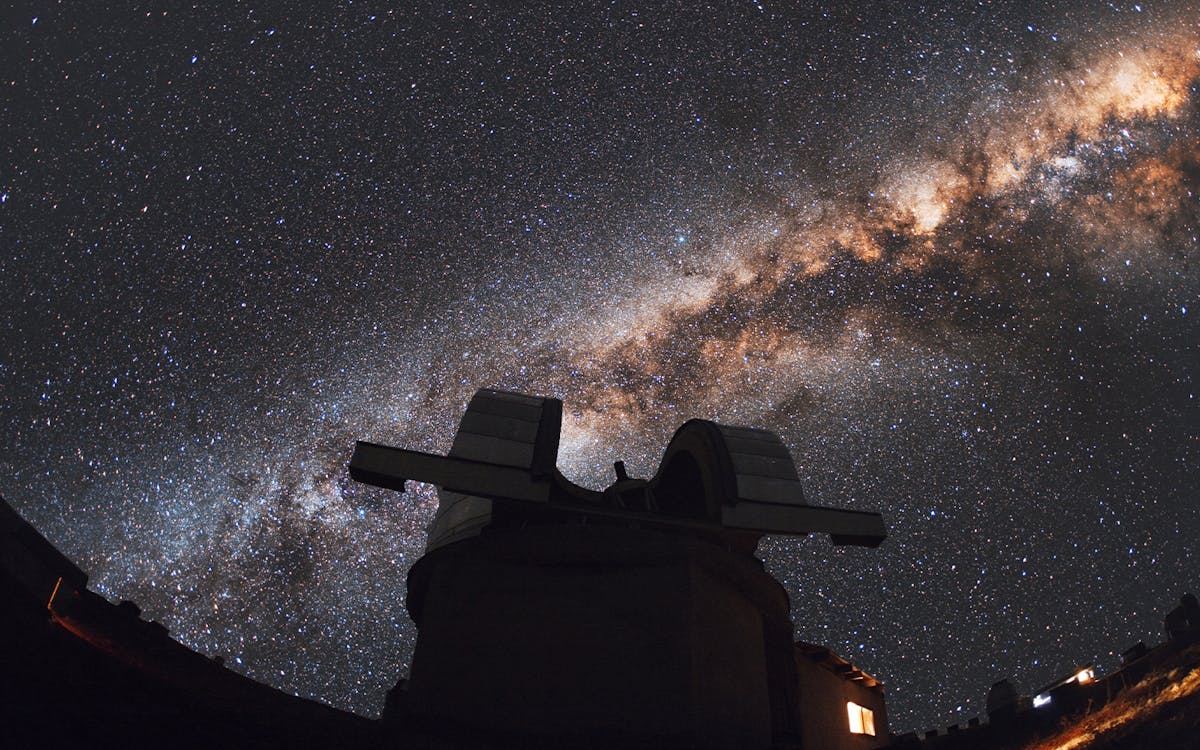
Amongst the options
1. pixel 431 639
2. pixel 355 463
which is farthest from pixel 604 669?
pixel 355 463

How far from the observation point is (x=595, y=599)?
1272 centimetres

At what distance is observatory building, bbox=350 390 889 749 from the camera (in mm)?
11805

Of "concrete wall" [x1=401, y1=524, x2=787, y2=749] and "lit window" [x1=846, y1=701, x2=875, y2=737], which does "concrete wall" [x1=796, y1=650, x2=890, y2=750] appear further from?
"concrete wall" [x1=401, y1=524, x2=787, y2=749]

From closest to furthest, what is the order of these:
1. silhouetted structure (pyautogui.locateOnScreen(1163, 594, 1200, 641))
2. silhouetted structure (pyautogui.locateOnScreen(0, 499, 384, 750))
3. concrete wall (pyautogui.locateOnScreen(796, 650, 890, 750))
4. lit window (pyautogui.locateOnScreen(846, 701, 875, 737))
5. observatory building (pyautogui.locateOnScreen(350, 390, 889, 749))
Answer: silhouetted structure (pyautogui.locateOnScreen(0, 499, 384, 750)) → observatory building (pyautogui.locateOnScreen(350, 390, 889, 749)) → silhouetted structure (pyautogui.locateOnScreen(1163, 594, 1200, 641)) → concrete wall (pyautogui.locateOnScreen(796, 650, 890, 750)) → lit window (pyautogui.locateOnScreen(846, 701, 875, 737))

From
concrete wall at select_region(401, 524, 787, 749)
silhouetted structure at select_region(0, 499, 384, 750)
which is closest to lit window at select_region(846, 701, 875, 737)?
concrete wall at select_region(401, 524, 787, 749)

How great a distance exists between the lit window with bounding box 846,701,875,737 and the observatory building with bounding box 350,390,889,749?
9.45 meters

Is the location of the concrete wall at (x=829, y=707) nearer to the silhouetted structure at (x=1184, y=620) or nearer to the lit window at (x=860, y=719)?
the lit window at (x=860, y=719)

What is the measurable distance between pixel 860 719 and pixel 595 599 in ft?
47.5

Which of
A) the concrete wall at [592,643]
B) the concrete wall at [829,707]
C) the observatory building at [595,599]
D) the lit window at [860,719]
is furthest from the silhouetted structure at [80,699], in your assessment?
the lit window at [860,719]

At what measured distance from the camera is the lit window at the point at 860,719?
72.2 feet

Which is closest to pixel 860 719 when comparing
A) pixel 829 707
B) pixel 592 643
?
pixel 829 707

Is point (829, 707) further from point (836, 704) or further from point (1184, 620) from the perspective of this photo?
point (1184, 620)

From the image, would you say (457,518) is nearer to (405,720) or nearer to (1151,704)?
(405,720)

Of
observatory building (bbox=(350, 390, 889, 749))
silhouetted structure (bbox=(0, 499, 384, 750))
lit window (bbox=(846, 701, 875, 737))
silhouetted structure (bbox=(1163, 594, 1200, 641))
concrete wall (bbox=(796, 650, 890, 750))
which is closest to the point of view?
silhouetted structure (bbox=(0, 499, 384, 750))
